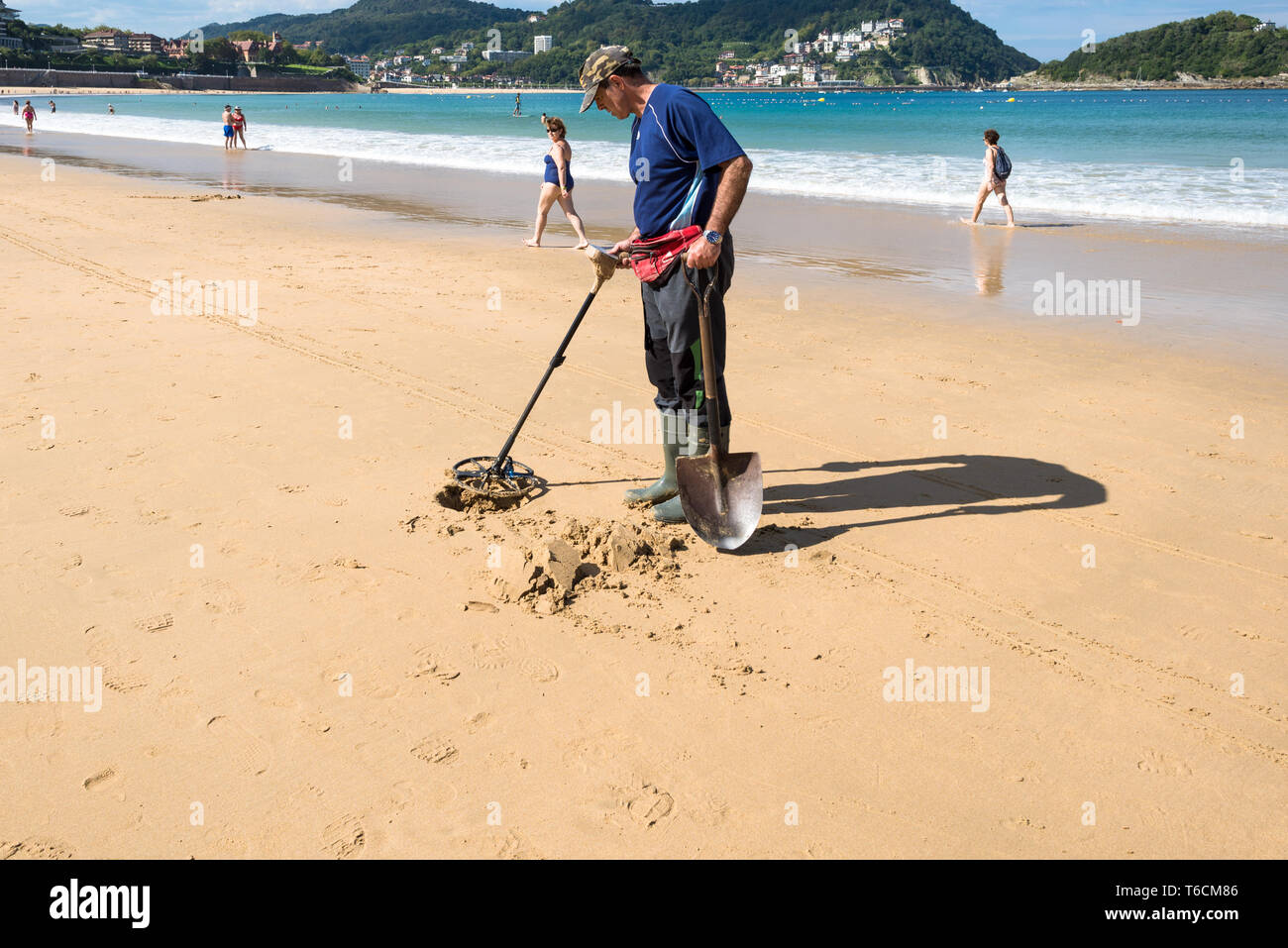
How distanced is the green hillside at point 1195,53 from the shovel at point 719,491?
137 m

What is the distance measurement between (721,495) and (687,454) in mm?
423

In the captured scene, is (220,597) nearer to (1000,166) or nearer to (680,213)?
(680,213)

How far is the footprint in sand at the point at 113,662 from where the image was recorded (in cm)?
316

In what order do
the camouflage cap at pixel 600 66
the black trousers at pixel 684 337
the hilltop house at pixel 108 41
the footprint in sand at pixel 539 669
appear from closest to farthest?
1. the footprint in sand at pixel 539 669
2. the camouflage cap at pixel 600 66
3. the black trousers at pixel 684 337
4. the hilltop house at pixel 108 41

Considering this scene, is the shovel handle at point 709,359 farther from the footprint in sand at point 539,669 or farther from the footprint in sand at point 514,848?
the footprint in sand at point 514,848

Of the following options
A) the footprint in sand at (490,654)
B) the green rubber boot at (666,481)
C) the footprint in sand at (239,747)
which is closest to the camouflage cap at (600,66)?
the green rubber boot at (666,481)

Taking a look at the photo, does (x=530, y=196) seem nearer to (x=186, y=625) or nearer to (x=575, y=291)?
(x=575, y=291)

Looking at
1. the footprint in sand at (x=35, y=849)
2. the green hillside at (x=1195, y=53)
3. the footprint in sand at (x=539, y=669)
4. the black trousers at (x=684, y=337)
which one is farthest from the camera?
the green hillside at (x=1195, y=53)

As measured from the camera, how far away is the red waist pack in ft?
13.3

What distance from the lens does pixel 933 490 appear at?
4863 mm

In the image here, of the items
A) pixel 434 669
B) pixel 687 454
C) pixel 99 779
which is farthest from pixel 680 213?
pixel 99 779

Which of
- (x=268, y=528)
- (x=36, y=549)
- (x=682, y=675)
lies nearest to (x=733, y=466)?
(x=682, y=675)
